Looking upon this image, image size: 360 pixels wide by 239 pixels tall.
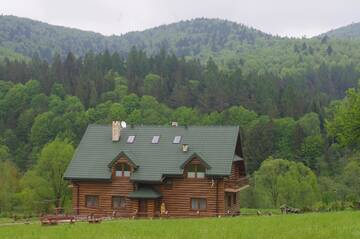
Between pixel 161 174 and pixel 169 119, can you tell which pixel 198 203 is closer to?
pixel 161 174

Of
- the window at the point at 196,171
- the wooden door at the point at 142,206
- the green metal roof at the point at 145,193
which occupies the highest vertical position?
the window at the point at 196,171

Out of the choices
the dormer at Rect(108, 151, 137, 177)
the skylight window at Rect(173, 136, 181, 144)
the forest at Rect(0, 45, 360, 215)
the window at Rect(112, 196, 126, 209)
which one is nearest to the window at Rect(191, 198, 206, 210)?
the skylight window at Rect(173, 136, 181, 144)

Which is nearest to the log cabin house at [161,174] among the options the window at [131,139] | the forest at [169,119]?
the window at [131,139]

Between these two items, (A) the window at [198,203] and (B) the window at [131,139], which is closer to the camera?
(A) the window at [198,203]

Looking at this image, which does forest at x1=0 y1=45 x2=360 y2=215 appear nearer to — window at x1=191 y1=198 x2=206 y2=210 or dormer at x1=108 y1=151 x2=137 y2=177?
window at x1=191 y1=198 x2=206 y2=210

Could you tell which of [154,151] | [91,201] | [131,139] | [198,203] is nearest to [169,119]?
[131,139]

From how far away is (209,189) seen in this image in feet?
165

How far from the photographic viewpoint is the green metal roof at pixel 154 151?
5058 centimetres

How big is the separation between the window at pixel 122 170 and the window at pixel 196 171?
5.11 m

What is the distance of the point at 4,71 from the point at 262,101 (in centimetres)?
7702

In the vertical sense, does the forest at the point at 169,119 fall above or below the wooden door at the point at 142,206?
above

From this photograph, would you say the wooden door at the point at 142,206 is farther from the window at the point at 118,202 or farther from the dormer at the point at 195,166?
the dormer at the point at 195,166

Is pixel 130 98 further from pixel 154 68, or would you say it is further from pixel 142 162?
pixel 142 162

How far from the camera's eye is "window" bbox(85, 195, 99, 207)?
52438mm
